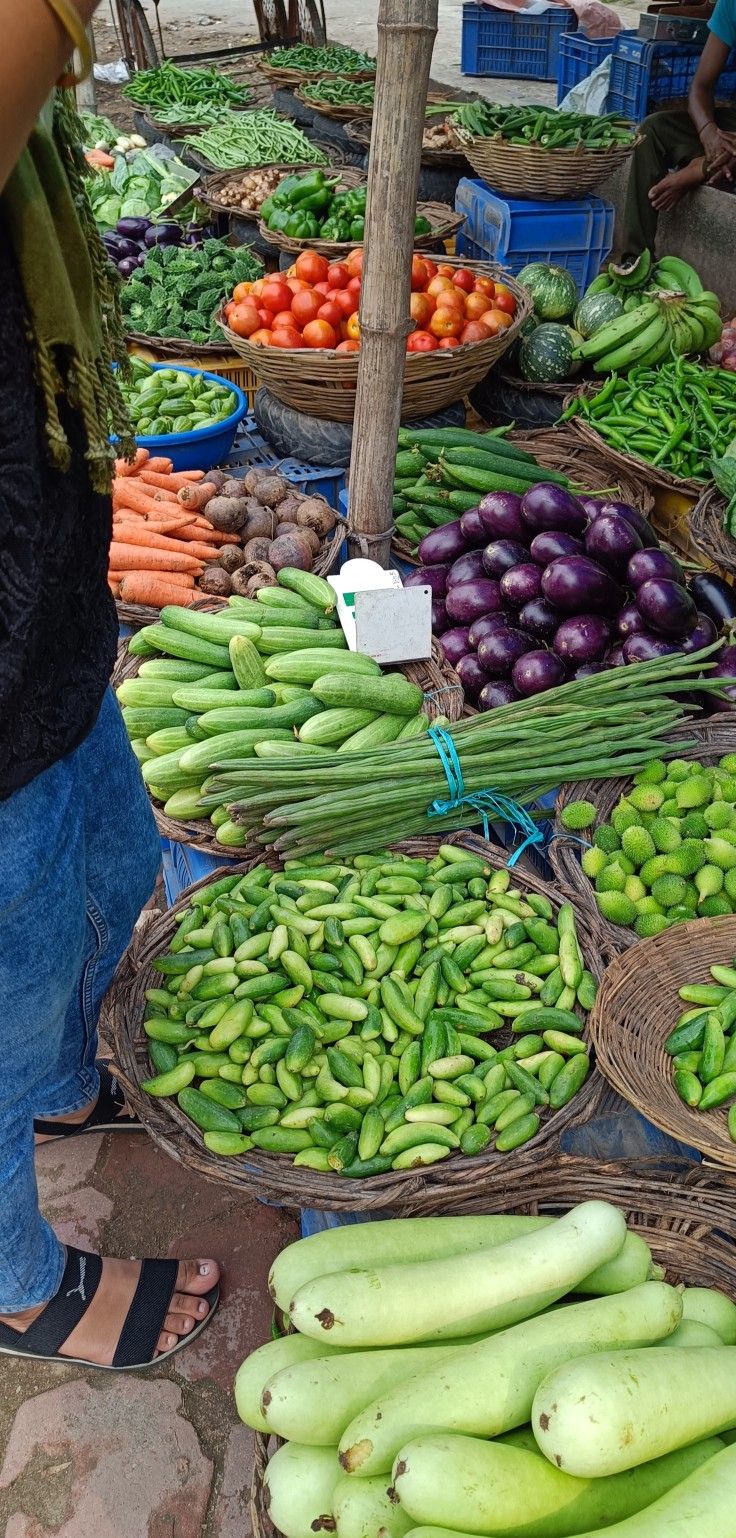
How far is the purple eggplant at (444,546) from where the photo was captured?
10.6 feet

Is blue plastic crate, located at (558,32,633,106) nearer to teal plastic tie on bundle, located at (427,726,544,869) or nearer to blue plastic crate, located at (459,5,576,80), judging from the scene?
blue plastic crate, located at (459,5,576,80)

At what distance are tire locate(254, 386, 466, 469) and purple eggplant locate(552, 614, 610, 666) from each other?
1.34 meters

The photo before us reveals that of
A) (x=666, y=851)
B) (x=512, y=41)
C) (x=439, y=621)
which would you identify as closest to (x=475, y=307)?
(x=439, y=621)

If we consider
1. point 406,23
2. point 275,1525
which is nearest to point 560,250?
point 406,23

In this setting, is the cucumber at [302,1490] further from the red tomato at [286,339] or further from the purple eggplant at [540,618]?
the red tomato at [286,339]

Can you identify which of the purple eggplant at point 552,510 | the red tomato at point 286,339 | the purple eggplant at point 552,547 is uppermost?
the red tomato at point 286,339

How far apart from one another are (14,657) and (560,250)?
490 cm

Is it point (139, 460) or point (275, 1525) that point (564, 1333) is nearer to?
point (275, 1525)

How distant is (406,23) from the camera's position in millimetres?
2105

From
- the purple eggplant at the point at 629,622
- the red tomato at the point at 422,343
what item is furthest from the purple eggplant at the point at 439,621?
the red tomato at the point at 422,343

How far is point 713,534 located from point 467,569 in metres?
0.87

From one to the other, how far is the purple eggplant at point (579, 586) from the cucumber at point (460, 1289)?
1.77m

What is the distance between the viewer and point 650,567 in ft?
9.12

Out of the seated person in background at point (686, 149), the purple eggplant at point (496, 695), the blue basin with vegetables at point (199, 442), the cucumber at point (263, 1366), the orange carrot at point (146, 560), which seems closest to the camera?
the cucumber at point (263, 1366)
